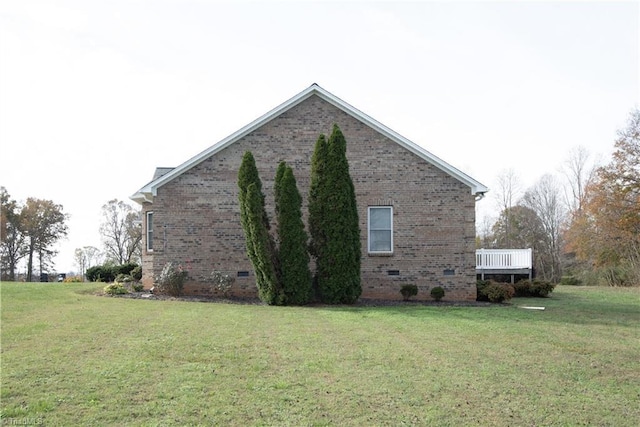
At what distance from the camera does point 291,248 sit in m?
17.9

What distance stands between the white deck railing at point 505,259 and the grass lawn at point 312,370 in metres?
12.9

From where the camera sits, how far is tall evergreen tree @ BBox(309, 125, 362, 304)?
18.0 metres

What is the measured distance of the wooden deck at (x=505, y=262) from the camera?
1062 inches

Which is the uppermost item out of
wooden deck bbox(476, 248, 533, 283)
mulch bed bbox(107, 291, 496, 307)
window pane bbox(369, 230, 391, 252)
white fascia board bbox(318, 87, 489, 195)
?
white fascia board bbox(318, 87, 489, 195)

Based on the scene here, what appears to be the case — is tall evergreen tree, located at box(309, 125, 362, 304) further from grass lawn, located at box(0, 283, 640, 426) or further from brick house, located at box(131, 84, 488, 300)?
grass lawn, located at box(0, 283, 640, 426)

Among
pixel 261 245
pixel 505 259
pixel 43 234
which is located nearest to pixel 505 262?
pixel 505 259

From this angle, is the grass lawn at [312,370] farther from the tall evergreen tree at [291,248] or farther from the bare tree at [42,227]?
the bare tree at [42,227]

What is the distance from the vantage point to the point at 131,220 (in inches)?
2240

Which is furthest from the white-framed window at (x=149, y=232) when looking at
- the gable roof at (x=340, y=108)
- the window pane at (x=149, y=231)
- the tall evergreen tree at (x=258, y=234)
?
the tall evergreen tree at (x=258, y=234)

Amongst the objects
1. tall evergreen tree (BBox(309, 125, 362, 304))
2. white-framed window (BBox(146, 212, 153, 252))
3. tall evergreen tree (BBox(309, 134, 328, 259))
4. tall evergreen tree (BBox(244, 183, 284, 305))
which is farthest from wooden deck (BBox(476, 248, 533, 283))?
white-framed window (BBox(146, 212, 153, 252))

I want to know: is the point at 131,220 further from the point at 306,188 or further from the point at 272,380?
the point at 272,380

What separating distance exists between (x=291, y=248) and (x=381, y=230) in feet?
13.6

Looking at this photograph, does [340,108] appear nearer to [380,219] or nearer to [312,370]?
[380,219]

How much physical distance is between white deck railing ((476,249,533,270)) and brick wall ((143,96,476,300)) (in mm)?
7029
